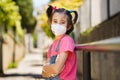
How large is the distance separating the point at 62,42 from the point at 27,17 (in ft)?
94.5

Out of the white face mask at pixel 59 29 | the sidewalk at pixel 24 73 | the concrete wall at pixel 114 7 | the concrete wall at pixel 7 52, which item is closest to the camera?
the white face mask at pixel 59 29

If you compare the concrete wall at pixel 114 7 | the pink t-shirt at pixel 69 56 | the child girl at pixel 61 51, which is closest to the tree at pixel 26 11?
the concrete wall at pixel 114 7

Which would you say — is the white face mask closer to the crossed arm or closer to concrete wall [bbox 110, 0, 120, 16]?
the crossed arm

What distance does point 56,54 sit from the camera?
2986mm

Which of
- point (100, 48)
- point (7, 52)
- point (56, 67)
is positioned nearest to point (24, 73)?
point (7, 52)

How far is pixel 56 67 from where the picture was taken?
9.51ft

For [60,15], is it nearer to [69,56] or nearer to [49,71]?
[69,56]

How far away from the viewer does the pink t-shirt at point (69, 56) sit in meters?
2.90

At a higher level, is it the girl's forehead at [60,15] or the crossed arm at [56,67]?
the girl's forehead at [60,15]

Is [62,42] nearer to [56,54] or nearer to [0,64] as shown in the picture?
[56,54]

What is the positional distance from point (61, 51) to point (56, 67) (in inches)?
5.4

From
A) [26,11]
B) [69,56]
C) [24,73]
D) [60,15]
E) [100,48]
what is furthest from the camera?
[26,11]

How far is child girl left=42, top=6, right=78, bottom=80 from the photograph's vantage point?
9.50 ft

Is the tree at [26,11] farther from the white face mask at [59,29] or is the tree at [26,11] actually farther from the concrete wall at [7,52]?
the white face mask at [59,29]
